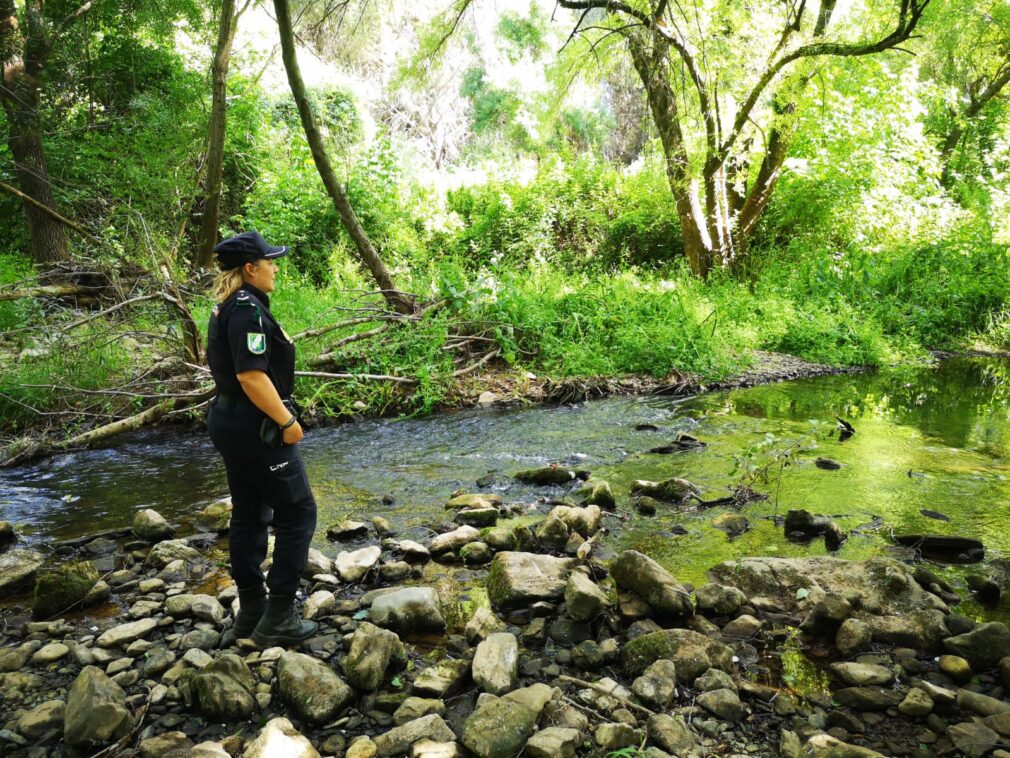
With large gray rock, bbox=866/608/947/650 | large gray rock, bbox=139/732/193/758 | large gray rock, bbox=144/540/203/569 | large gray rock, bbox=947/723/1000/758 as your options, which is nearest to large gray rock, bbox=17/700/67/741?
large gray rock, bbox=139/732/193/758

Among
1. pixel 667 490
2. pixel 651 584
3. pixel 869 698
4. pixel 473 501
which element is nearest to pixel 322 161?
pixel 473 501

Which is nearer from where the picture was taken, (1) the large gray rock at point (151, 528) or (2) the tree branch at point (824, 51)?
(1) the large gray rock at point (151, 528)

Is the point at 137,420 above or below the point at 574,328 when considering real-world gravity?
below

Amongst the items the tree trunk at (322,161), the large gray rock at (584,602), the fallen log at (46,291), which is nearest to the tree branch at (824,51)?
the tree trunk at (322,161)

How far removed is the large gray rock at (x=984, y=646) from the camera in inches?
106

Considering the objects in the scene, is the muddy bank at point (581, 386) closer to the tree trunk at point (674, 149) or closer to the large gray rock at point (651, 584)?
the tree trunk at point (674, 149)

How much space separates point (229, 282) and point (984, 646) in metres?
3.54

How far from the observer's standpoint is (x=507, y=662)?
8.97 feet

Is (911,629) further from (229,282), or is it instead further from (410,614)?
(229,282)

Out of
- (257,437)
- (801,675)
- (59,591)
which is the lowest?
(801,675)

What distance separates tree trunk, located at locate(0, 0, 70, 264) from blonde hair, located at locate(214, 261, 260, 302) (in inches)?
363

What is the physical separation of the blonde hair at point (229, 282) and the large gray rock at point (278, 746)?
1.80 meters

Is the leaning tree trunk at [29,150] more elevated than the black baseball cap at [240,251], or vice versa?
the leaning tree trunk at [29,150]

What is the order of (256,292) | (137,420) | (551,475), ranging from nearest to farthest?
(256,292)
(551,475)
(137,420)
